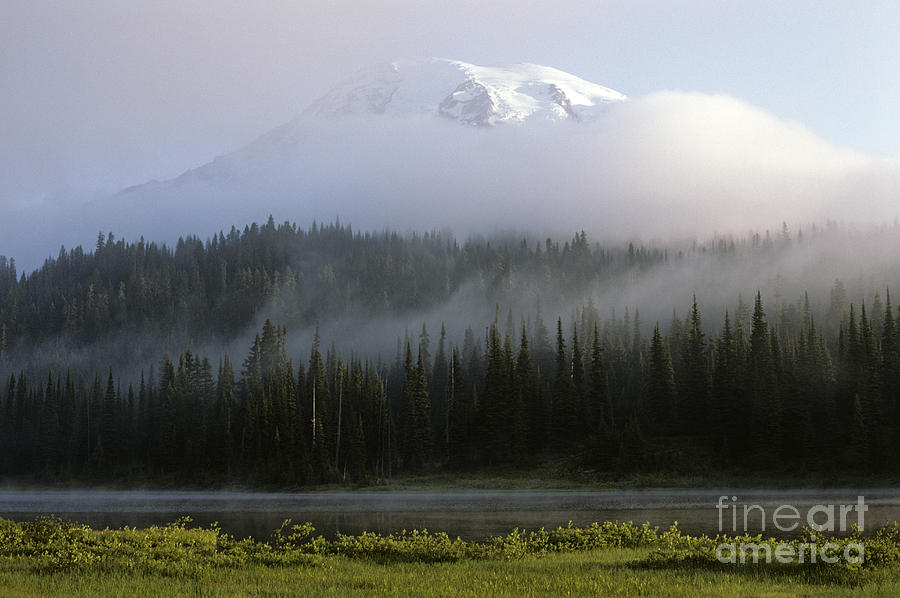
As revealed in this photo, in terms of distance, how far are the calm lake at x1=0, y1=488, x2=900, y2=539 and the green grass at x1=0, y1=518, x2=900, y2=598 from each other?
10.1 meters

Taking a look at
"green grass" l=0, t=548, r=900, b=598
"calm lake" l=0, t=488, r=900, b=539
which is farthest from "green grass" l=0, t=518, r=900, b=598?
"calm lake" l=0, t=488, r=900, b=539

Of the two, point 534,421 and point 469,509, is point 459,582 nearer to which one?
point 469,509

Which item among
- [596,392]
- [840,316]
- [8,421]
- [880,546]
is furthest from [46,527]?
[840,316]

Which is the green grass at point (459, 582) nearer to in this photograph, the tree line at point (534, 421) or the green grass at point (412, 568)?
the green grass at point (412, 568)

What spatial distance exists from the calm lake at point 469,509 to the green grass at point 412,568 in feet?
33.2

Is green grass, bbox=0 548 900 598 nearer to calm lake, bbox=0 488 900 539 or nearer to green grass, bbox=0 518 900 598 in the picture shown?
green grass, bbox=0 518 900 598

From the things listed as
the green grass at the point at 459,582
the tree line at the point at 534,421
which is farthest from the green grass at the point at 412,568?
the tree line at the point at 534,421

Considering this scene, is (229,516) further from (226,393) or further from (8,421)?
(8,421)

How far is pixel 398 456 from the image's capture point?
389 ft

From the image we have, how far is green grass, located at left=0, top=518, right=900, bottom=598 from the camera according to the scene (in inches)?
1001

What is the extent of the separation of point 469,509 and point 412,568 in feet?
126

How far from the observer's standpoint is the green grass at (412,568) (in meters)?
25.4

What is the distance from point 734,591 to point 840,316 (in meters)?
170

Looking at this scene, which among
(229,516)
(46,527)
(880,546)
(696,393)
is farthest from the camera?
(696,393)
